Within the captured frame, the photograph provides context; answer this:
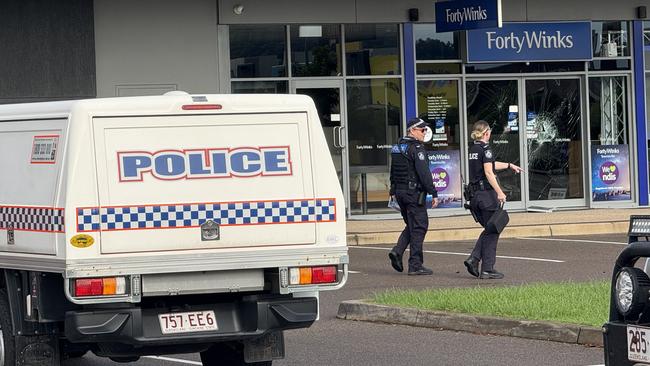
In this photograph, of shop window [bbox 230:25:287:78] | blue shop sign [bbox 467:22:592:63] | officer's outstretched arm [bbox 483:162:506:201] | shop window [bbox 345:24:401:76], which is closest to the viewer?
officer's outstretched arm [bbox 483:162:506:201]

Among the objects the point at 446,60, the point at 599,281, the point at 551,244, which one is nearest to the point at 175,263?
the point at 599,281

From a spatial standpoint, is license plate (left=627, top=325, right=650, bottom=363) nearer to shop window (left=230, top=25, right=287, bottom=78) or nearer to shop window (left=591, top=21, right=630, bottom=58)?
shop window (left=230, top=25, right=287, bottom=78)

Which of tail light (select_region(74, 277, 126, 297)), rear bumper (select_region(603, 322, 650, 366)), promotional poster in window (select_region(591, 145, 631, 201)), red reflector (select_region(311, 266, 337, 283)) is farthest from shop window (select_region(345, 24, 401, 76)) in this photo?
rear bumper (select_region(603, 322, 650, 366))

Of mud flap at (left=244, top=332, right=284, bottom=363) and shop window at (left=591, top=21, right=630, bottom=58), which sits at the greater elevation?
shop window at (left=591, top=21, right=630, bottom=58)

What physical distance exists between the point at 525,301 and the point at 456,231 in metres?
8.57

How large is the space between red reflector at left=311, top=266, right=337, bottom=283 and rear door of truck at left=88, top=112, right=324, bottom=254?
196 millimetres

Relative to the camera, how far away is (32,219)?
850cm

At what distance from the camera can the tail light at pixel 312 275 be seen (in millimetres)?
8523

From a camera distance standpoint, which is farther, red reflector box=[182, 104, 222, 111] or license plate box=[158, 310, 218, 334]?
red reflector box=[182, 104, 222, 111]

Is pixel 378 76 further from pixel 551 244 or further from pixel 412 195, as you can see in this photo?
pixel 412 195

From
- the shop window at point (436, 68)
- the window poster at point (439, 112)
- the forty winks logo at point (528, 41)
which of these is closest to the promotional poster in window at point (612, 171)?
the forty winks logo at point (528, 41)

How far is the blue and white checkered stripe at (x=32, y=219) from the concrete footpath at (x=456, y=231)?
436 centimetres

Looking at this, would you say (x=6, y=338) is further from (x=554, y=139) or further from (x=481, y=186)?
(x=554, y=139)

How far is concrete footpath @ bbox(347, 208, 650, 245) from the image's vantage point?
66.3 feet
